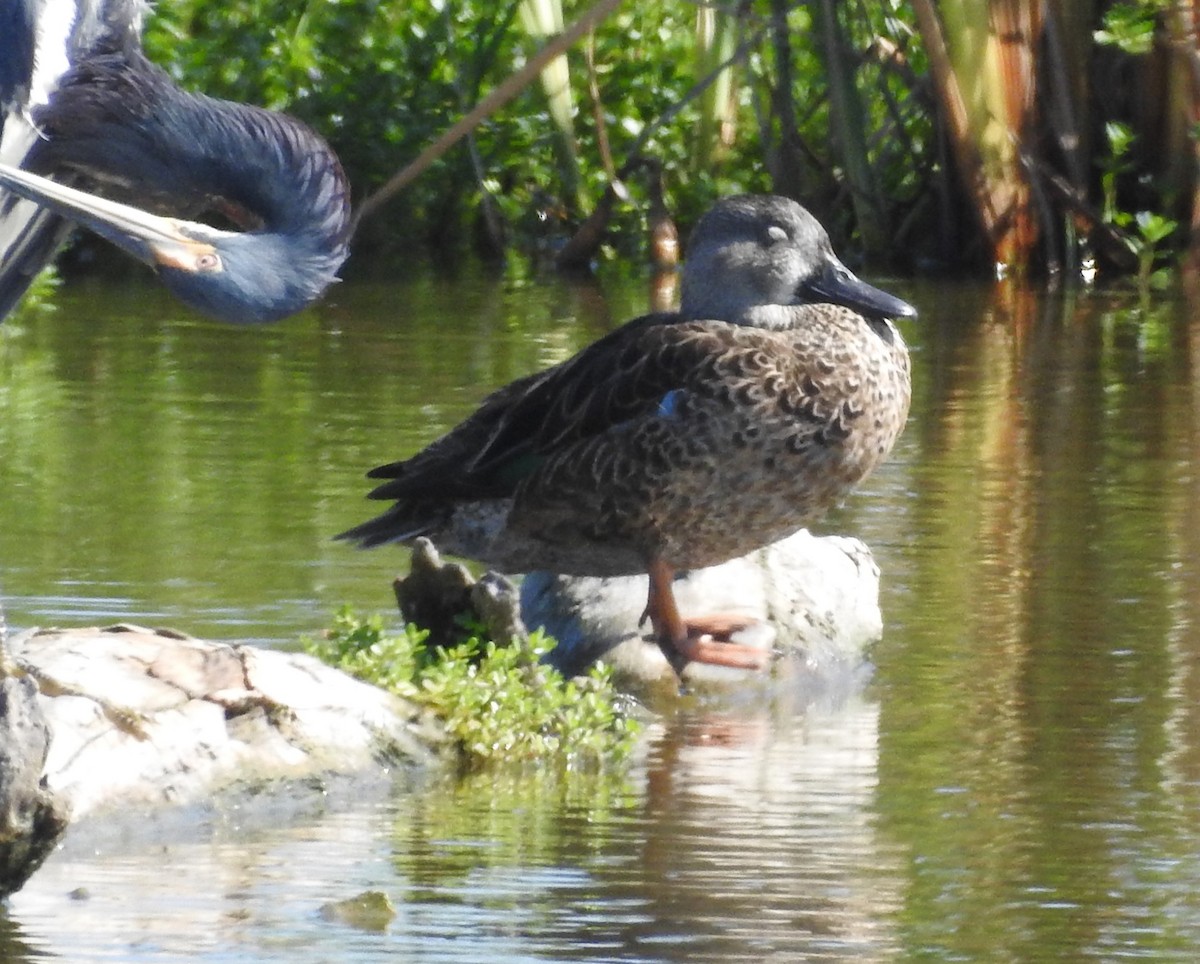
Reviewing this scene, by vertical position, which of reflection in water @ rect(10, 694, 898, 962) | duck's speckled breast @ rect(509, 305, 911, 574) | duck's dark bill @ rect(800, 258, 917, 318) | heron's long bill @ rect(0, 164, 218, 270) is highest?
heron's long bill @ rect(0, 164, 218, 270)

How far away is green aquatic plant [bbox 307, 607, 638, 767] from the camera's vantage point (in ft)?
17.2

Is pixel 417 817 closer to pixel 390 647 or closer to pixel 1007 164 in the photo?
pixel 390 647

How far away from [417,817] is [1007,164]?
10473 millimetres

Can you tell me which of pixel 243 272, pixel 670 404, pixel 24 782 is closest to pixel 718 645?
pixel 670 404

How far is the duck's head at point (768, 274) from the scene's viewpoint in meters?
6.62

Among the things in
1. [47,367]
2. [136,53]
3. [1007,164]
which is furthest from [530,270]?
[136,53]

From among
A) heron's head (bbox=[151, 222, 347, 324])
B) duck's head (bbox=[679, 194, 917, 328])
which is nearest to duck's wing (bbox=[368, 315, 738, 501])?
duck's head (bbox=[679, 194, 917, 328])

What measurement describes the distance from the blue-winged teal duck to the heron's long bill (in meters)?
1.52

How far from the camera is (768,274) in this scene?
6648 mm

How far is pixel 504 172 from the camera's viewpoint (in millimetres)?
17875

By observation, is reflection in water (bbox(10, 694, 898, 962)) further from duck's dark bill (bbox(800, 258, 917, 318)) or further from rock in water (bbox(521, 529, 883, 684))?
duck's dark bill (bbox(800, 258, 917, 318))

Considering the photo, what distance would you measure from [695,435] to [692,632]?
1.57ft

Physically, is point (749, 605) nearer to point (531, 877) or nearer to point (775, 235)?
point (775, 235)

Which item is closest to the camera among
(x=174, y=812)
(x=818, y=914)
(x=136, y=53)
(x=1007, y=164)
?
(x=818, y=914)
